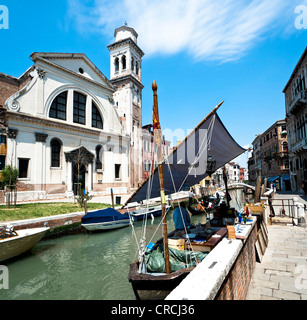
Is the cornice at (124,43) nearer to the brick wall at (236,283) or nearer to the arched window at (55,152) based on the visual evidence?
the arched window at (55,152)

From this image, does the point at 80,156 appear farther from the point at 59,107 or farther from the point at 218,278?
the point at 218,278

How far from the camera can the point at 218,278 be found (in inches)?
97.0

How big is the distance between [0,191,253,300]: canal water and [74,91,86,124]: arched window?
1465 cm

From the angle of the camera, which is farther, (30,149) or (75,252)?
(30,149)

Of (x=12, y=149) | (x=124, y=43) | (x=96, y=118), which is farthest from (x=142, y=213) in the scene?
(x=124, y=43)

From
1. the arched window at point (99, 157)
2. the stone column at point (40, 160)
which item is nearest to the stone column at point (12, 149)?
the stone column at point (40, 160)

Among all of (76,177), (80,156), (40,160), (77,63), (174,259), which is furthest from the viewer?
(77,63)

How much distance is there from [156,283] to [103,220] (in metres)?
9.39

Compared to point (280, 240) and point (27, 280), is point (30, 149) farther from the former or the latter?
point (280, 240)

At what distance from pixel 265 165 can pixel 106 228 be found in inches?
1688

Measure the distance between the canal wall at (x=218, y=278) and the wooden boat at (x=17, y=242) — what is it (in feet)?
25.4

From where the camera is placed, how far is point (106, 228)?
42.5 ft

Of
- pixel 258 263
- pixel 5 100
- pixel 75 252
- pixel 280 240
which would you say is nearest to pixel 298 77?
pixel 280 240

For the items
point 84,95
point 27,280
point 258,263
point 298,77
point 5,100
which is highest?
point 298,77
